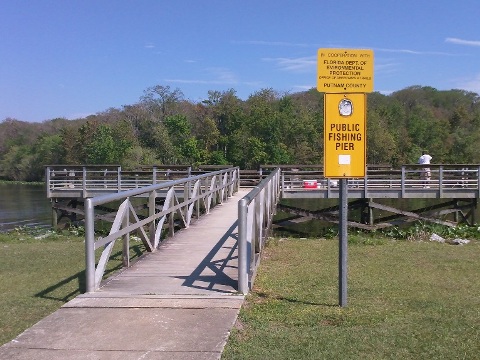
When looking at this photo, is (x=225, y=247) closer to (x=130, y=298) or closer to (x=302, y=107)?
(x=130, y=298)

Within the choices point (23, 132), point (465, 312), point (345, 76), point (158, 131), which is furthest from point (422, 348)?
point (23, 132)

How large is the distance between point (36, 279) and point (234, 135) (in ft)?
176

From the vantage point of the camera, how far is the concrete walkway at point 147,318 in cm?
445

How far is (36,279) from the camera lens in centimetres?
802

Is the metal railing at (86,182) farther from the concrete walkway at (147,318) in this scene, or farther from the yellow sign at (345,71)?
the yellow sign at (345,71)

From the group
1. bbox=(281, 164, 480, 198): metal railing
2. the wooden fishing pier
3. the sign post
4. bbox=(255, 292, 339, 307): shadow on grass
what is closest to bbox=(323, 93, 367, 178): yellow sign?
the sign post

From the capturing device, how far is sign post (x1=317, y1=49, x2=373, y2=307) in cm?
593

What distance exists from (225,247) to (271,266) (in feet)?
3.11

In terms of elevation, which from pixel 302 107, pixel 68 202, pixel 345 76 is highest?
pixel 302 107

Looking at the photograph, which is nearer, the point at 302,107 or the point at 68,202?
the point at 68,202

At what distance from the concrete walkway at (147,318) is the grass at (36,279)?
1.73 ft

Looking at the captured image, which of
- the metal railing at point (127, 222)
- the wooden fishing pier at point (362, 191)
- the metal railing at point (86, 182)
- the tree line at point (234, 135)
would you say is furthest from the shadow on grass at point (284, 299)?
the tree line at point (234, 135)

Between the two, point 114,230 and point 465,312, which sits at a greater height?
point 114,230

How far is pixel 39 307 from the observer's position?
635cm
